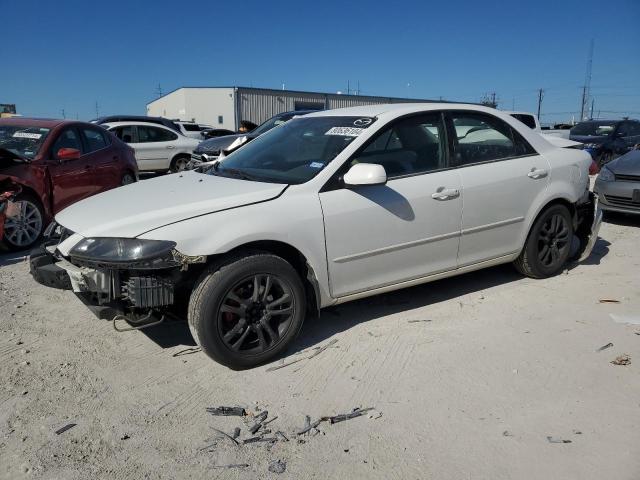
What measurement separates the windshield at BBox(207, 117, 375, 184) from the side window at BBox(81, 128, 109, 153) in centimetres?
379

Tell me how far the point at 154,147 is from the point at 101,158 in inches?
241

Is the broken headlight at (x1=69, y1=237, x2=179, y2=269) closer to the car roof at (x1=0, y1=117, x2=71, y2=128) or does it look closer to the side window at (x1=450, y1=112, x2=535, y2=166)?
the side window at (x1=450, y1=112, x2=535, y2=166)

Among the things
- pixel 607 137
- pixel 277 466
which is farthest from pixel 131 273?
pixel 607 137

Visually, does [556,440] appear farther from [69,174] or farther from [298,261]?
[69,174]

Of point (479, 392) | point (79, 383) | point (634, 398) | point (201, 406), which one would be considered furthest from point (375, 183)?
point (79, 383)

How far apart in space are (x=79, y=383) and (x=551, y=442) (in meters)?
2.69

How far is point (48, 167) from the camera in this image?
6.52 meters

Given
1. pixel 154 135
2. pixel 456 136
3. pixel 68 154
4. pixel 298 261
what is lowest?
pixel 298 261

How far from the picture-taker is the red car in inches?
244

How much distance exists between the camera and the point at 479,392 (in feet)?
10.3

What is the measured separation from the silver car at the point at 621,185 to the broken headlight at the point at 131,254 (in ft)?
22.6

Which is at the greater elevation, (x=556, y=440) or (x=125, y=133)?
(x=125, y=133)

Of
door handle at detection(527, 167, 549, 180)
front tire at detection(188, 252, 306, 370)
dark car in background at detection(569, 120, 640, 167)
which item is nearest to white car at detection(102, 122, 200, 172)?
door handle at detection(527, 167, 549, 180)

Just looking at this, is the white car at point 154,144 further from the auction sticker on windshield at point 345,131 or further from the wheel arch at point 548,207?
the wheel arch at point 548,207
